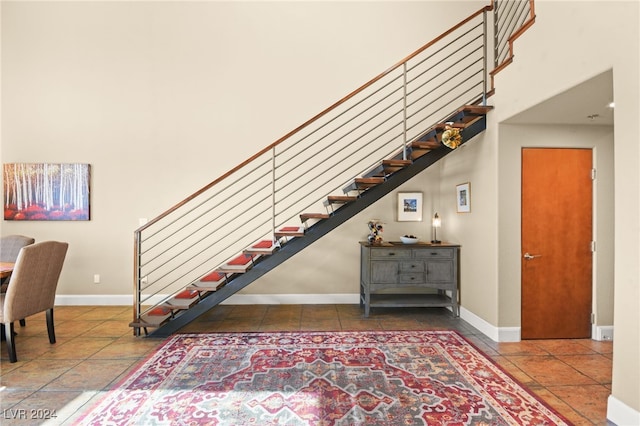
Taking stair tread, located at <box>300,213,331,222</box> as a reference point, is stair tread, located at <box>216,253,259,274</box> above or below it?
below

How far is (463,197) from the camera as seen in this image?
176 inches

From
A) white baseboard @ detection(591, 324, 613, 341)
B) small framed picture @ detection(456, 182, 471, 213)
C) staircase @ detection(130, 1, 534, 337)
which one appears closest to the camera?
white baseboard @ detection(591, 324, 613, 341)

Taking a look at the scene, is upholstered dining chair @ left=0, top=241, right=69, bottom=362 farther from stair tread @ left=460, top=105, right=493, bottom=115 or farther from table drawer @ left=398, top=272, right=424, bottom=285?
stair tread @ left=460, top=105, right=493, bottom=115

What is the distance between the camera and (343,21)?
525 centimetres

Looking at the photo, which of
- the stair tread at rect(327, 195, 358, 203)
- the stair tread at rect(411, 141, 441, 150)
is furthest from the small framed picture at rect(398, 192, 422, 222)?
the stair tread at rect(327, 195, 358, 203)

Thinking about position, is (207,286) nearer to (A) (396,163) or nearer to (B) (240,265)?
(B) (240,265)

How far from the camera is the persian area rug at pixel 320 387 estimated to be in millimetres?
2307

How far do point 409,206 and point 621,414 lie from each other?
3.40m

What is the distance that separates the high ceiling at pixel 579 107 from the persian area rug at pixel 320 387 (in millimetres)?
2279

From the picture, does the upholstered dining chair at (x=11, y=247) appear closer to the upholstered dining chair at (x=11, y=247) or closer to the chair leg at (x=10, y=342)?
the upholstered dining chair at (x=11, y=247)

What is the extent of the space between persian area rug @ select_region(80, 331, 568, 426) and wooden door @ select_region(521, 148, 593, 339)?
0.94 m

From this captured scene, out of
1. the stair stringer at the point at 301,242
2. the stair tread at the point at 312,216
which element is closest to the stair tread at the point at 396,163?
the stair stringer at the point at 301,242

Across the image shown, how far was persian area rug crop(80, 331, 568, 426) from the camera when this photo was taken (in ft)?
7.57

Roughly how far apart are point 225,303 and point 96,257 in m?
1.98
